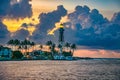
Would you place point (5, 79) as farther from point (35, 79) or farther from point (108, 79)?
point (108, 79)

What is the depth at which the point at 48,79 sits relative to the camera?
131750mm

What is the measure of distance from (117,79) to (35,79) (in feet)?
95.3

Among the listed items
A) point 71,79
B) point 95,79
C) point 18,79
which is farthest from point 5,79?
point 95,79

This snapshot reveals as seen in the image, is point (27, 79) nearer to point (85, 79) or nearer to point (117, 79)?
point (85, 79)

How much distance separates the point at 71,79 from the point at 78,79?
250 cm

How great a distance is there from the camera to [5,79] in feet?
428

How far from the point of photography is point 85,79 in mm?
132625

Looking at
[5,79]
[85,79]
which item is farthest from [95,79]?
[5,79]

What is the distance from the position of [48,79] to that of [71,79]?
8122 mm

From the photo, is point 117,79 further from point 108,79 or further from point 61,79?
point 61,79

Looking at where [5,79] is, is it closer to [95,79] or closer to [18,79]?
[18,79]

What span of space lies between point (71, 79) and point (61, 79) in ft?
11.9

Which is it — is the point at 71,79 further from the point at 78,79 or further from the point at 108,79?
the point at 108,79

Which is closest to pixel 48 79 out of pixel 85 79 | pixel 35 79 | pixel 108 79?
pixel 35 79
